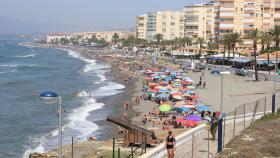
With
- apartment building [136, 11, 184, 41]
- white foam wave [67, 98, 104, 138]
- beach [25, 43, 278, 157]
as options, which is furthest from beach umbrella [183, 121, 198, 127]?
apartment building [136, 11, 184, 41]

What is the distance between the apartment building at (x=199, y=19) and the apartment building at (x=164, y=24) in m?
26.8

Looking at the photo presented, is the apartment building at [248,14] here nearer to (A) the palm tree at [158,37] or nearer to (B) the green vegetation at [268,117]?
(A) the palm tree at [158,37]

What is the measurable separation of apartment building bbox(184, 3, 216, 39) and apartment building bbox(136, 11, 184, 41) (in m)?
26.8

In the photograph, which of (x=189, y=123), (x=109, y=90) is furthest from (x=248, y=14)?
(x=189, y=123)

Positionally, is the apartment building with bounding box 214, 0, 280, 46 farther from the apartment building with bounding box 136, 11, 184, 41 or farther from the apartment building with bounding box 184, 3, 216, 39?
the apartment building with bounding box 136, 11, 184, 41

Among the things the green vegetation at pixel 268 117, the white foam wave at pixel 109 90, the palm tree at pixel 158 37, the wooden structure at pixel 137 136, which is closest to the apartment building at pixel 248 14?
the white foam wave at pixel 109 90

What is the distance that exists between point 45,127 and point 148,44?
118 m

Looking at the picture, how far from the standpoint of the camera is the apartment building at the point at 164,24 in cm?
15400

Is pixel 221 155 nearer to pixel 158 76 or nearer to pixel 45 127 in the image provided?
pixel 45 127

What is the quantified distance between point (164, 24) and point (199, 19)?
35.9 meters

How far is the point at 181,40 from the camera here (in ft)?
370

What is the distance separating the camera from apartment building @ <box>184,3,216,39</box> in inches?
4707

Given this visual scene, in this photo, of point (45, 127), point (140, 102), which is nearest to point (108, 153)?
point (45, 127)

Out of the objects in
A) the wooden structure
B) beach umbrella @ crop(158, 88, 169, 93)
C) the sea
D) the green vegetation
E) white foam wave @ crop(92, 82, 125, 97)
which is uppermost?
the green vegetation
